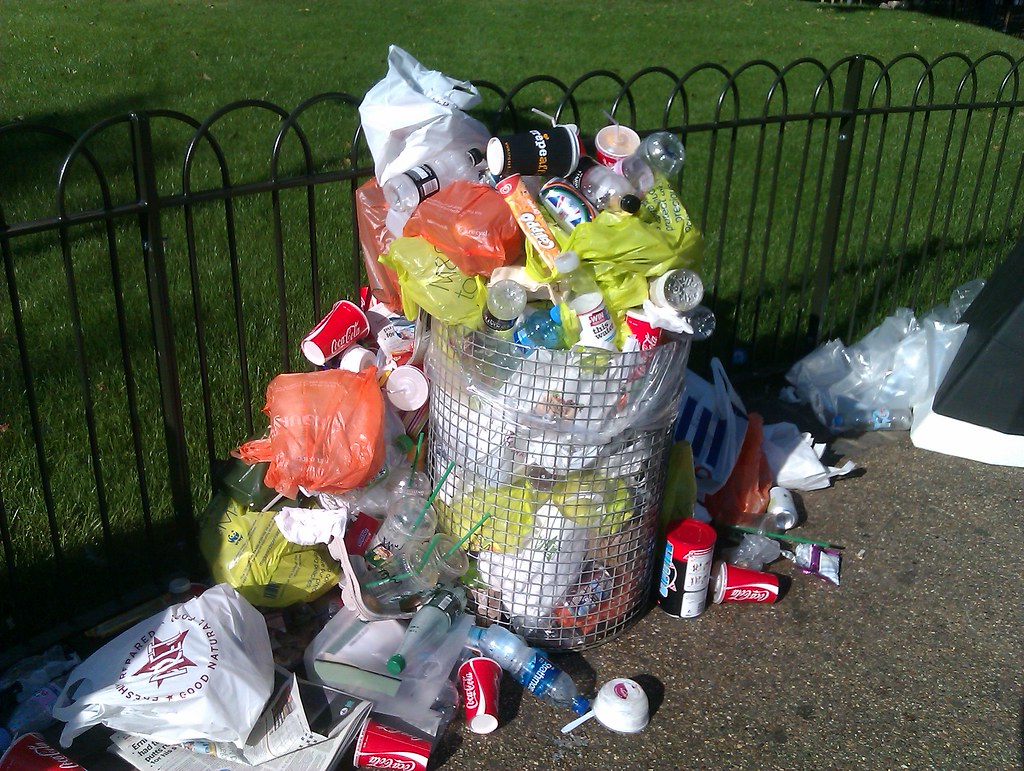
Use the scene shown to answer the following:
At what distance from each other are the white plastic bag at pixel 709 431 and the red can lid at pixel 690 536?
0.38 metres

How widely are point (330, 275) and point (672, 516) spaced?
8.57ft

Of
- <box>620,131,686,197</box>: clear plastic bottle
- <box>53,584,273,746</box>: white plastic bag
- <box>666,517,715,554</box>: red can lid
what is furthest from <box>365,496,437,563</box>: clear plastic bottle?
<box>620,131,686,197</box>: clear plastic bottle

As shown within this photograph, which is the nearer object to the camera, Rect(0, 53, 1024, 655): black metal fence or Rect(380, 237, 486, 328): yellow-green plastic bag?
Rect(380, 237, 486, 328): yellow-green plastic bag

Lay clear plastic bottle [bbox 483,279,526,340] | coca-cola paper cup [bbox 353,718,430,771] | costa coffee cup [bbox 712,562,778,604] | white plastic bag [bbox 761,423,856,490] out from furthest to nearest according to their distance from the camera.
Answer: white plastic bag [bbox 761,423,856,490], costa coffee cup [bbox 712,562,778,604], clear plastic bottle [bbox 483,279,526,340], coca-cola paper cup [bbox 353,718,430,771]

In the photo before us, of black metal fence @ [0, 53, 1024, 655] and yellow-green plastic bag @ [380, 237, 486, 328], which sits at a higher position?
yellow-green plastic bag @ [380, 237, 486, 328]

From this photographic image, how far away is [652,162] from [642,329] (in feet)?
2.15

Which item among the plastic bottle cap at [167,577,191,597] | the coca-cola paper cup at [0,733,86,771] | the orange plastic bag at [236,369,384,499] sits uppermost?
the orange plastic bag at [236,369,384,499]

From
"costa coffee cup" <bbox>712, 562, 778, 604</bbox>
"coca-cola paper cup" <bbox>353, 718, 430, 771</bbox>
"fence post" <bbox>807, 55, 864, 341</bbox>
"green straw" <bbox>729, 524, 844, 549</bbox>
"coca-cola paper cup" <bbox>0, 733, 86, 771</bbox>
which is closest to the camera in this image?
"coca-cola paper cup" <bbox>0, 733, 86, 771</bbox>

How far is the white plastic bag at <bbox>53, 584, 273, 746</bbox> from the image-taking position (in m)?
2.33

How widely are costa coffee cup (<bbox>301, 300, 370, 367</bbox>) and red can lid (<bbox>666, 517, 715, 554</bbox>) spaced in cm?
112

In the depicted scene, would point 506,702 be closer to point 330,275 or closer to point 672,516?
point 672,516

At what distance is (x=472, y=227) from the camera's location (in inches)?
99.0

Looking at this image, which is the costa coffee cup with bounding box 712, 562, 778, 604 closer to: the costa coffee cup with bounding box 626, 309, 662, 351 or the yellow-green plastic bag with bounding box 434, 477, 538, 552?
the yellow-green plastic bag with bounding box 434, 477, 538, 552

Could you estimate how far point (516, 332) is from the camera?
8.38ft
